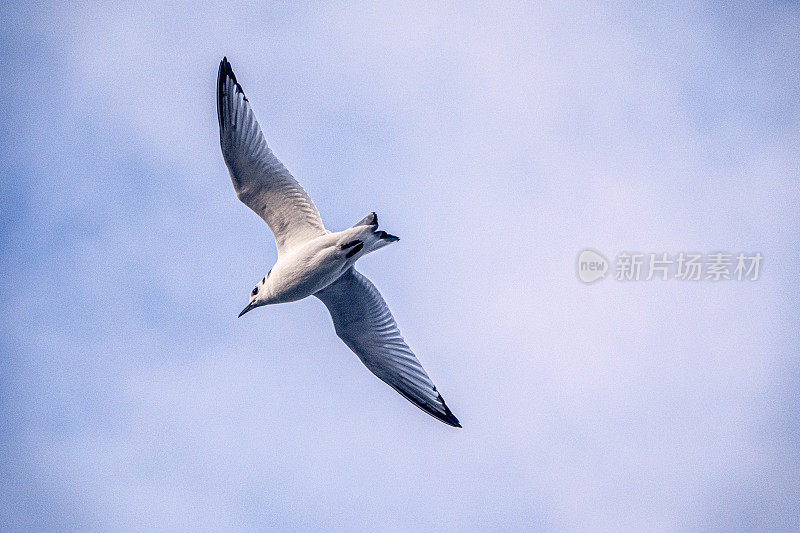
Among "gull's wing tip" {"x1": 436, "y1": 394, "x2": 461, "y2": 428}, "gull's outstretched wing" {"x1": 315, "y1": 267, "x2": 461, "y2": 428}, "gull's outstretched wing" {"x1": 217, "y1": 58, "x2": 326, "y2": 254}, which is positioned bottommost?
"gull's wing tip" {"x1": 436, "y1": 394, "x2": 461, "y2": 428}

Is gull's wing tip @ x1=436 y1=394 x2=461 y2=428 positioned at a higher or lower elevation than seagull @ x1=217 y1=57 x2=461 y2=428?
lower

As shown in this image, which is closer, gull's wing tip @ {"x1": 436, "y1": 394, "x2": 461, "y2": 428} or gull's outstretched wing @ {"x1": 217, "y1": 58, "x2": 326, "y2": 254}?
gull's outstretched wing @ {"x1": 217, "y1": 58, "x2": 326, "y2": 254}

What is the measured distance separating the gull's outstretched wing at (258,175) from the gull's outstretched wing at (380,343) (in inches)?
26.8

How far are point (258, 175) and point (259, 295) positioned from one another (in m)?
1.02

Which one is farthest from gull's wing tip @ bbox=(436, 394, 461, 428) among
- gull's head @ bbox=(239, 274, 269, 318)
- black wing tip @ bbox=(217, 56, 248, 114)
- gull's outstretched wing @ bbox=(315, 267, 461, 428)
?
black wing tip @ bbox=(217, 56, 248, 114)

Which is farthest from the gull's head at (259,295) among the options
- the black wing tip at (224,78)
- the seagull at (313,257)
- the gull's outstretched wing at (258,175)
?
the black wing tip at (224,78)

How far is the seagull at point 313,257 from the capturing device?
9031 millimetres

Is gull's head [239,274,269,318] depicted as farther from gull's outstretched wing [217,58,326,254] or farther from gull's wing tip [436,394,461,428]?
gull's wing tip [436,394,461,428]

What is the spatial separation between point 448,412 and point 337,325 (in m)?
1.27

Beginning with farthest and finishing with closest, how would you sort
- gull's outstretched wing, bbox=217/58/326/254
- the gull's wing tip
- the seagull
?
the gull's wing tip < gull's outstretched wing, bbox=217/58/326/254 < the seagull

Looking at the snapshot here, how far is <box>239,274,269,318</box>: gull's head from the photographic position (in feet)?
30.9

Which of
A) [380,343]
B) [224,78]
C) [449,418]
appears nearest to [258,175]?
[224,78]

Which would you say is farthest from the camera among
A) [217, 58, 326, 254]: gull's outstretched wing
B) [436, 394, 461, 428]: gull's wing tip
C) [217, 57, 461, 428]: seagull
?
[436, 394, 461, 428]: gull's wing tip

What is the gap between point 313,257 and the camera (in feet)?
29.6
